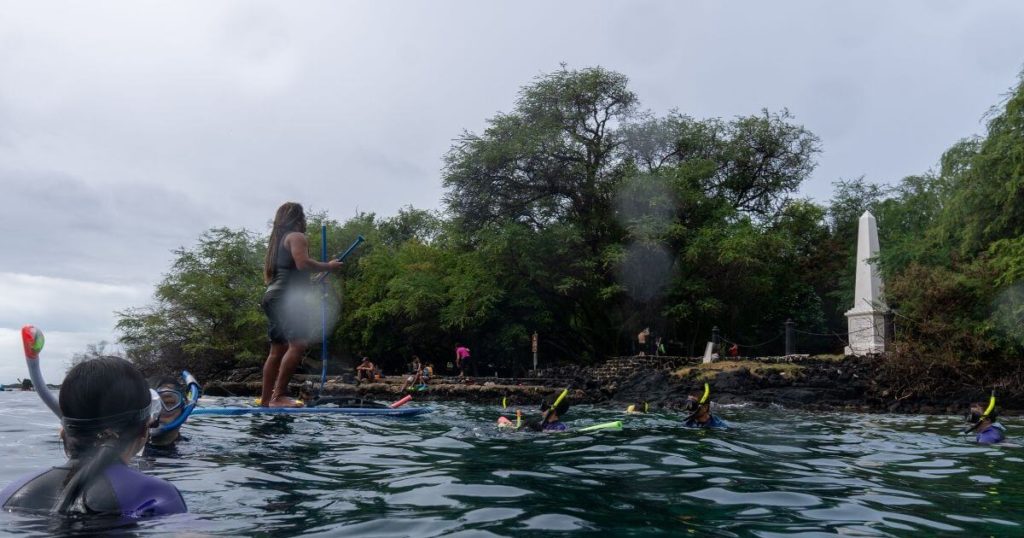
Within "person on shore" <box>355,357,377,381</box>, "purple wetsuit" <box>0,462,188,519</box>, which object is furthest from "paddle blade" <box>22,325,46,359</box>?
"person on shore" <box>355,357,377,381</box>

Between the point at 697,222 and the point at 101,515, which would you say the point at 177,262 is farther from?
the point at 101,515

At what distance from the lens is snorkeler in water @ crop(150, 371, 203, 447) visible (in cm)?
592

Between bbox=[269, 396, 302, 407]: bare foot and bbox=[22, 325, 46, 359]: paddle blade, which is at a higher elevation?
bbox=[22, 325, 46, 359]: paddle blade

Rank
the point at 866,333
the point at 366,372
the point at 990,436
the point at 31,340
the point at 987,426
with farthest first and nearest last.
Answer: the point at 366,372 < the point at 866,333 < the point at 987,426 < the point at 990,436 < the point at 31,340

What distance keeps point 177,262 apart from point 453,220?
22.6 metres

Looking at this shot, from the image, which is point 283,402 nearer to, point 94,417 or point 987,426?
point 94,417

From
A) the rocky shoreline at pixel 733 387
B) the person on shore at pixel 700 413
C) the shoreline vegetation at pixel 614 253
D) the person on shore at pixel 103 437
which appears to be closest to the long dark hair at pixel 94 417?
the person on shore at pixel 103 437

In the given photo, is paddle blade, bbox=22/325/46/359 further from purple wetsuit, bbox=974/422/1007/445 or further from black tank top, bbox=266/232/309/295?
purple wetsuit, bbox=974/422/1007/445

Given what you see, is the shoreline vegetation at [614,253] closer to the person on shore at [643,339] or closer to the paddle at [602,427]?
the person on shore at [643,339]

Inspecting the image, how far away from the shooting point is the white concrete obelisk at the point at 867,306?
26734 millimetres

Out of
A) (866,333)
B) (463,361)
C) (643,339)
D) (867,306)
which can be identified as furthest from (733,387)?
(463,361)

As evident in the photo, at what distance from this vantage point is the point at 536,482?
581cm

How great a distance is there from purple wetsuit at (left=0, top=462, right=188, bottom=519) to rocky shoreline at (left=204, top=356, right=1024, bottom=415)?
16357 mm

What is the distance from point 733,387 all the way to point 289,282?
60.0 ft
